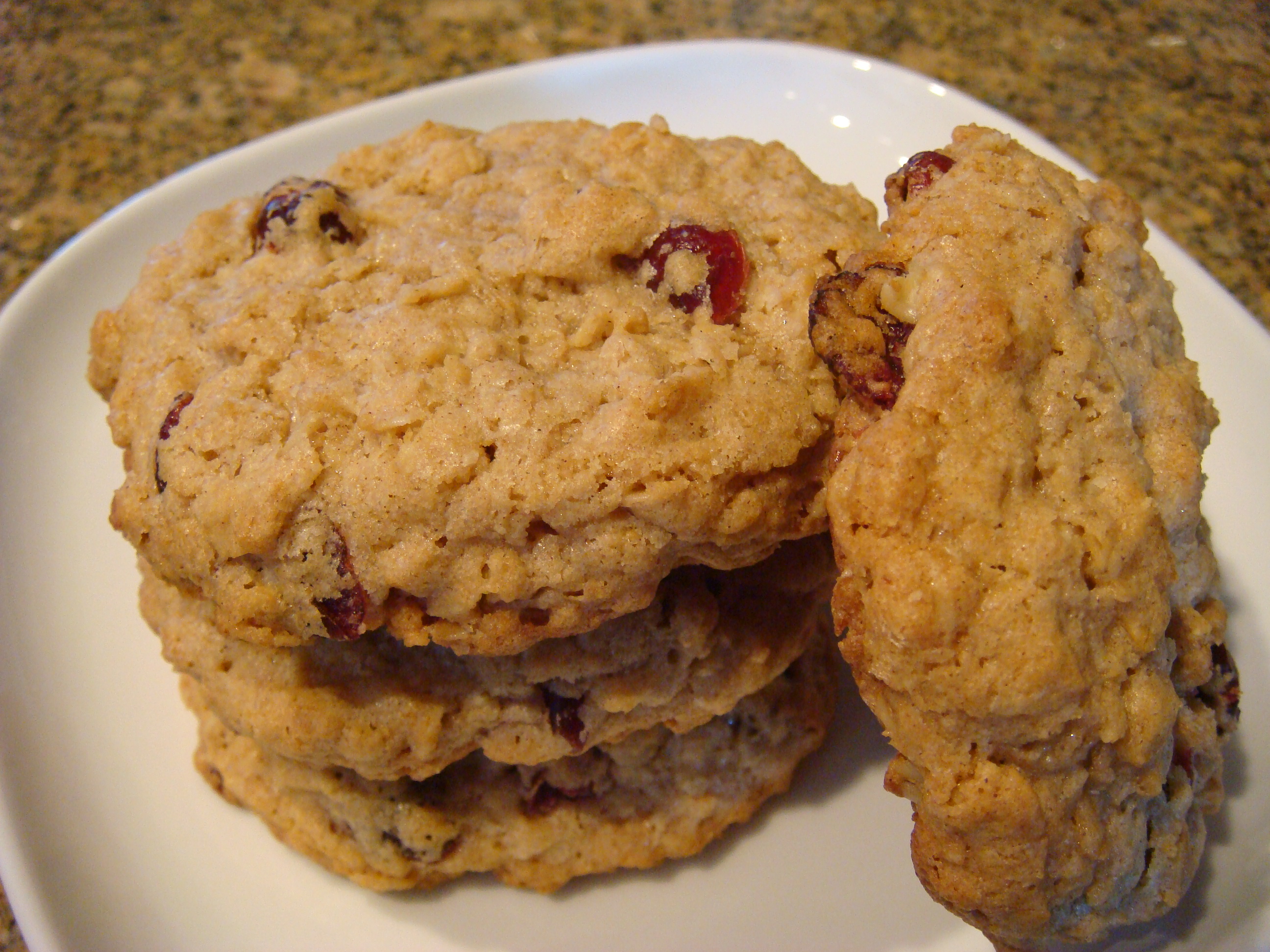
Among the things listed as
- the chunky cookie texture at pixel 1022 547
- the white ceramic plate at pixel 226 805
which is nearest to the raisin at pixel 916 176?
the chunky cookie texture at pixel 1022 547

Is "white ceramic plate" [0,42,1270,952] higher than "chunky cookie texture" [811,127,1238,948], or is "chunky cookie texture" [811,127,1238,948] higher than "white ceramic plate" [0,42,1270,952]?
"chunky cookie texture" [811,127,1238,948]

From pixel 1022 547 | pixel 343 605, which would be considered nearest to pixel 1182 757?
pixel 1022 547

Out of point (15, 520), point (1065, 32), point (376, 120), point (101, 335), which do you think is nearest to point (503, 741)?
point (101, 335)

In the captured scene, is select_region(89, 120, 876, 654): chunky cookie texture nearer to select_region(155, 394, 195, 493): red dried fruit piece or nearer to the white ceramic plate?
select_region(155, 394, 195, 493): red dried fruit piece

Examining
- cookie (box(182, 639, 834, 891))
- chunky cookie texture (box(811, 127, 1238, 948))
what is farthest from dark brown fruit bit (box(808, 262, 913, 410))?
cookie (box(182, 639, 834, 891))

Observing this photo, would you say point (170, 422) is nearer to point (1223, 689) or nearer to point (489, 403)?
point (489, 403)

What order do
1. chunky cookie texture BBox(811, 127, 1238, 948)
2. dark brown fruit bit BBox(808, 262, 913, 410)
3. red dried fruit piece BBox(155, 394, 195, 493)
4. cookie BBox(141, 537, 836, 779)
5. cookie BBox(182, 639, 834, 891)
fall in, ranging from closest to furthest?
1. chunky cookie texture BBox(811, 127, 1238, 948)
2. dark brown fruit bit BBox(808, 262, 913, 410)
3. red dried fruit piece BBox(155, 394, 195, 493)
4. cookie BBox(141, 537, 836, 779)
5. cookie BBox(182, 639, 834, 891)

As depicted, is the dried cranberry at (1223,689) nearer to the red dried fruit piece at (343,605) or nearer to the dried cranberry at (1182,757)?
the dried cranberry at (1182,757)

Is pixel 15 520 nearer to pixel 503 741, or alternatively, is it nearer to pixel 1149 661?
pixel 503 741
